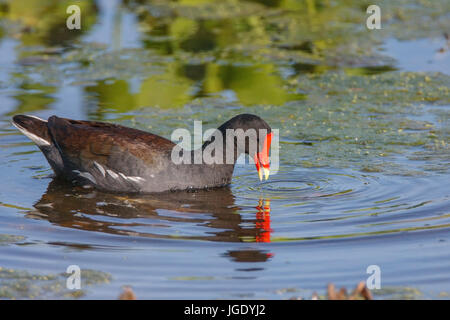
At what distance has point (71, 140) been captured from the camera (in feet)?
22.1

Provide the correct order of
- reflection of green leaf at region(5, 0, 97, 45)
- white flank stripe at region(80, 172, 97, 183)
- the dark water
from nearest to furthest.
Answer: the dark water < white flank stripe at region(80, 172, 97, 183) < reflection of green leaf at region(5, 0, 97, 45)

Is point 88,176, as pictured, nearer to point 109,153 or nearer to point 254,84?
point 109,153

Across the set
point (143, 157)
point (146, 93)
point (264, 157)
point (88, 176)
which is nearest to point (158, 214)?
point (143, 157)

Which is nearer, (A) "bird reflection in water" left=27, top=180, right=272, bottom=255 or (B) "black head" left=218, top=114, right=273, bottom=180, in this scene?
(A) "bird reflection in water" left=27, top=180, right=272, bottom=255

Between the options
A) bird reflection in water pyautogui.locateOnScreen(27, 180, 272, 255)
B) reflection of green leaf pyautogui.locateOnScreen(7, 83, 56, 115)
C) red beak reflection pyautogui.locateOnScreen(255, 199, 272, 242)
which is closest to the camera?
red beak reflection pyautogui.locateOnScreen(255, 199, 272, 242)

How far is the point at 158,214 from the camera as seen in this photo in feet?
19.8

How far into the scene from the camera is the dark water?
16.0 ft

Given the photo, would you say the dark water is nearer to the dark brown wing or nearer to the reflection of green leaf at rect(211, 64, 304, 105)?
the reflection of green leaf at rect(211, 64, 304, 105)

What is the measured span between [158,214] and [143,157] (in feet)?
2.14

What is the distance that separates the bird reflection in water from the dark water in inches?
0.7

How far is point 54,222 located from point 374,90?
14.1ft

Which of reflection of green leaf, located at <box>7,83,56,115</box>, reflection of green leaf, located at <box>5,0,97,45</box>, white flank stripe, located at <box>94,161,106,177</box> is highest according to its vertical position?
reflection of green leaf, located at <box>5,0,97,45</box>

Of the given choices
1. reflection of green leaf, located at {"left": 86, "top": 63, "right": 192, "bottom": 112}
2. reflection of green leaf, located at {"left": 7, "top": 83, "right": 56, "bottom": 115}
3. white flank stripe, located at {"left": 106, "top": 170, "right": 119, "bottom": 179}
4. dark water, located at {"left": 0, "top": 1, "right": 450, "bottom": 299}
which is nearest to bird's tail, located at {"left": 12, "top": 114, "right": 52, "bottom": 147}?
dark water, located at {"left": 0, "top": 1, "right": 450, "bottom": 299}

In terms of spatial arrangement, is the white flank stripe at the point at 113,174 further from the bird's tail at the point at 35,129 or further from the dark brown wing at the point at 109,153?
the bird's tail at the point at 35,129
